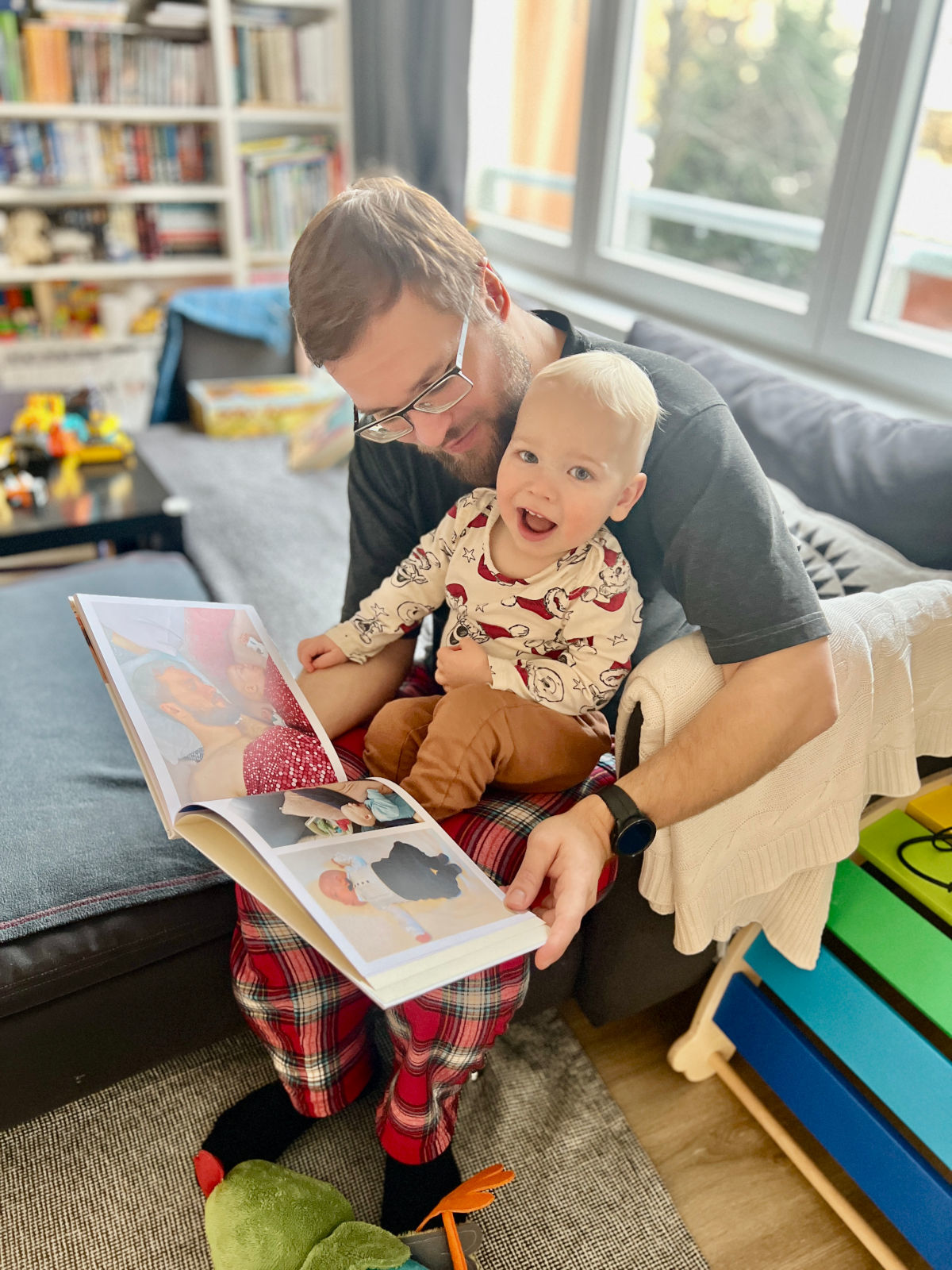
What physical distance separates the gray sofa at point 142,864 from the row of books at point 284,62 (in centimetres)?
228

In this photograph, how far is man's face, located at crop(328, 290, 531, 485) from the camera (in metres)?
0.89

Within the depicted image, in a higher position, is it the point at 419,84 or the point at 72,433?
the point at 419,84

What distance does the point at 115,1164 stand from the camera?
44.5 inches

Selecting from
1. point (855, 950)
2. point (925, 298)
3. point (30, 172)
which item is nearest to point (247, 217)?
point (30, 172)

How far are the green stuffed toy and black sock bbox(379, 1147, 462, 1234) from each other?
0.05 meters

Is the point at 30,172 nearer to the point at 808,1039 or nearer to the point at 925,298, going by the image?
the point at 925,298

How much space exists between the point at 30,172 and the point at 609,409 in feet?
9.66

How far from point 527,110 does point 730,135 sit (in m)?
0.81

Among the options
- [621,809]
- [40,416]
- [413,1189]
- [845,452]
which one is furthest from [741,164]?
[413,1189]

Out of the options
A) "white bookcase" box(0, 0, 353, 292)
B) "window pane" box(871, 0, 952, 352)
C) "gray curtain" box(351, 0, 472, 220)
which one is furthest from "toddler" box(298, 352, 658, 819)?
"white bookcase" box(0, 0, 353, 292)

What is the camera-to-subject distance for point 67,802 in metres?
1.20

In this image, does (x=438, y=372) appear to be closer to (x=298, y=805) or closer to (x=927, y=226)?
(x=298, y=805)

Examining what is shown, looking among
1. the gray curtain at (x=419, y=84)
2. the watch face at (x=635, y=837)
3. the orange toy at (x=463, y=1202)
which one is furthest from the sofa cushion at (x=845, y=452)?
the gray curtain at (x=419, y=84)

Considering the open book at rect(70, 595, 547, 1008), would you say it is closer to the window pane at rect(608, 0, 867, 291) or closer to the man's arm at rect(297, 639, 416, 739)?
the man's arm at rect(297, 639, 416, 739)
